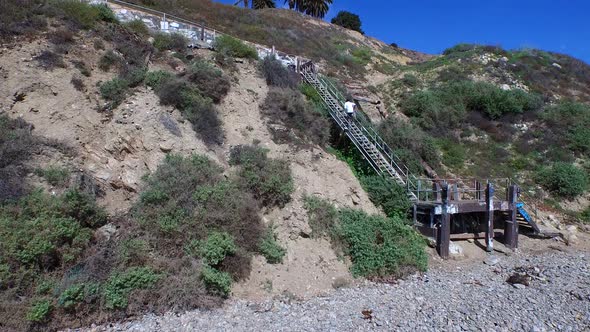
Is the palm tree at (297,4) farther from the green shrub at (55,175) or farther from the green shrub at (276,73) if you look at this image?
the green shrub at (55,175)

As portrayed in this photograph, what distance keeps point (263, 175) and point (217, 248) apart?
3.54 meters

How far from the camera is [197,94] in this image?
50.8 feet

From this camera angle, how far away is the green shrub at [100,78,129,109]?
14102 millimetres

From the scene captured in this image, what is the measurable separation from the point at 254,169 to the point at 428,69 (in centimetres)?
2498

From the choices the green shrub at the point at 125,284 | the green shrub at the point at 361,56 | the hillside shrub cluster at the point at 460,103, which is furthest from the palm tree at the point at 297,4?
the green shrub at the point at 125,284

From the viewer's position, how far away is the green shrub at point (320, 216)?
12.9m

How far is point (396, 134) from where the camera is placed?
20.5 metres

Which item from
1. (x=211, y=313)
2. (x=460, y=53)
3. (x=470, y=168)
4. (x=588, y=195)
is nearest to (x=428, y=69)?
(x=460, y=53)

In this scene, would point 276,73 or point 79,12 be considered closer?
point 79,12

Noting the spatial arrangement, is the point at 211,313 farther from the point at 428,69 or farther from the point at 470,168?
the point at 428,69

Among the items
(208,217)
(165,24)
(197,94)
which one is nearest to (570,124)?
(197,94)

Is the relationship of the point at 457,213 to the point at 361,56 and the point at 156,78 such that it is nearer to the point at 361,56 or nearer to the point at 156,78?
the point at 156,78

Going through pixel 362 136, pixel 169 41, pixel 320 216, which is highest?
pixel 169 41

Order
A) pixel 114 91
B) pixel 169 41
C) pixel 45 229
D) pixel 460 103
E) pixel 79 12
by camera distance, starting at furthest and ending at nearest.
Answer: pixel 460 103 → pixel 169 41 → pixel 79 12 → pixel 114 91 → pixel 45 229
